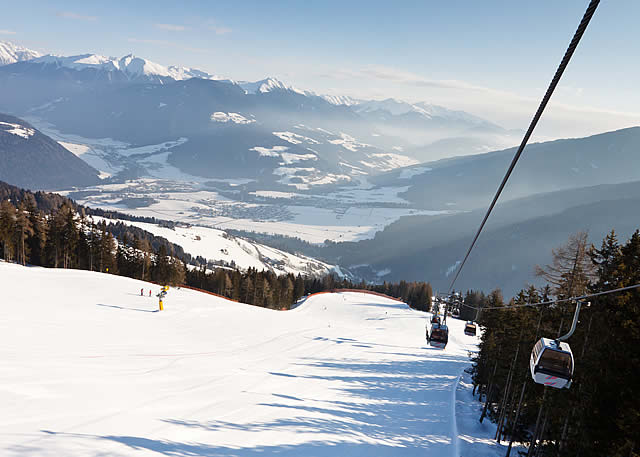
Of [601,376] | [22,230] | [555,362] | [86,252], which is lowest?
[86,252]

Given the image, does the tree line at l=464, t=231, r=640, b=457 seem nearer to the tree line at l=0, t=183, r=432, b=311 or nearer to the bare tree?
the bare tree

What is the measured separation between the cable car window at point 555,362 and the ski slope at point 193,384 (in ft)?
26.0

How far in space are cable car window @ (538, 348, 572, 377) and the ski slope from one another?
7.92 m

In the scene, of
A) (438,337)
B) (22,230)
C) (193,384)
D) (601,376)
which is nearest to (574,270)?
(601,376)

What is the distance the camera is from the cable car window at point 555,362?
38.4ft

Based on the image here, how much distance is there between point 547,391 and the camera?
17.5 m

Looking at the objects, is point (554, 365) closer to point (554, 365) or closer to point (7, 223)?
point (554, 365)

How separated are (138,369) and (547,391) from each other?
2144 cm

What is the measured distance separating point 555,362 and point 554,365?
0.34 feet

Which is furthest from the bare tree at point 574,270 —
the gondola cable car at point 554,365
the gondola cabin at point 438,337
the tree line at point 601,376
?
the gondola cable car at point 554,365

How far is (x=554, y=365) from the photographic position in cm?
1188

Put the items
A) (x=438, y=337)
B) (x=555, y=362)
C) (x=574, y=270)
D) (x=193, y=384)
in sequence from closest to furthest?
1. (x=555, y=362)
2. (x=193, y=384)
3. (x=574, y=270)
4. (x=438, y=337)

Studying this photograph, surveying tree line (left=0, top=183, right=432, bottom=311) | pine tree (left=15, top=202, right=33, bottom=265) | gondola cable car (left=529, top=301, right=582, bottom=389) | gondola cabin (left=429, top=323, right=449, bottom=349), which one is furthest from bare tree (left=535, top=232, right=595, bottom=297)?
pine tree (left=15, top=202, right=33, bottom=265)

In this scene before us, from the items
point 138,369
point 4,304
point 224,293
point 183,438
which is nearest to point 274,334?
point 138,369
